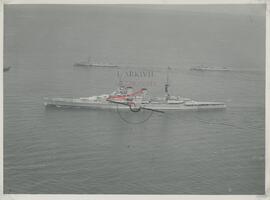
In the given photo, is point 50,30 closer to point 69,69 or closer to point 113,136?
point 69,69

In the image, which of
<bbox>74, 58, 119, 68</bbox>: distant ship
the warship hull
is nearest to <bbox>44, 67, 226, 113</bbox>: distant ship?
the warship hull

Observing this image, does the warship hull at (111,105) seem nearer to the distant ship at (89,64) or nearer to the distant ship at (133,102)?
the distant ship at (133,102)

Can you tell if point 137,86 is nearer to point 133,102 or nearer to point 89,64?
point 133,102

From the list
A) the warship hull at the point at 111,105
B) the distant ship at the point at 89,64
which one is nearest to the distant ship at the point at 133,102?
the warship hull at the point at 111,105

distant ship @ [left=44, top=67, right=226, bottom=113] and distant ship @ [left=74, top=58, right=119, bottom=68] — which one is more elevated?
distant ship @ [left=74, top=58, right=119, bottom=68]

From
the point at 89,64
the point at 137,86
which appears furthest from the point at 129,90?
the point at 89,64

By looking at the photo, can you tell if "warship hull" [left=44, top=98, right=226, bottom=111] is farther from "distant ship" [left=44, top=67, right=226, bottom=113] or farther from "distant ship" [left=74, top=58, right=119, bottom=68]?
"distant ship" [left=74, top=58, right=119, bottom=68]
